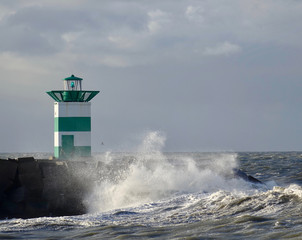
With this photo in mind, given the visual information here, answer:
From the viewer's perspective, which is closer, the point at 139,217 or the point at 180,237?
the point at 180,237

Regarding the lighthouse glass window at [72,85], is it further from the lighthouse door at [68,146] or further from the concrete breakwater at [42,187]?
the concrete breakwater at [42,187]

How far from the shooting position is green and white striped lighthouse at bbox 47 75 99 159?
14.7 metres

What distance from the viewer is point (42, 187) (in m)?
12.7

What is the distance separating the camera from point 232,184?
13070 millimetres

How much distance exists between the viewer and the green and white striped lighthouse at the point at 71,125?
48.2 ft

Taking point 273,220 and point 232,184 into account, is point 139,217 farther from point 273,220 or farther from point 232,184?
point 232,184

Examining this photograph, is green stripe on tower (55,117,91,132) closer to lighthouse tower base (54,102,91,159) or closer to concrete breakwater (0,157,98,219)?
lighthouse tower base (54,102,91,159)

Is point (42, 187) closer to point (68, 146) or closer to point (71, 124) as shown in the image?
point (68, 146)

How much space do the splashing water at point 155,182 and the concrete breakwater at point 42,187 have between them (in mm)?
376

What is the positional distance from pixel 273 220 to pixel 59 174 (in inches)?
228

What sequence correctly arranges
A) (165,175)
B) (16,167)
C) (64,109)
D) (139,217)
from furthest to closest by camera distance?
(64,109), (165,175), (16,167), (139,217)

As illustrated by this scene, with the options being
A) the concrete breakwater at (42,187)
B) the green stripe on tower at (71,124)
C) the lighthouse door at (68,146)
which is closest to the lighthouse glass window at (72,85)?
the green stripe on tower at (71,124)

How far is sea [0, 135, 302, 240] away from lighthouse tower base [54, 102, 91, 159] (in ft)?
2.81

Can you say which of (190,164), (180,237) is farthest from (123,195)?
(180,237)
